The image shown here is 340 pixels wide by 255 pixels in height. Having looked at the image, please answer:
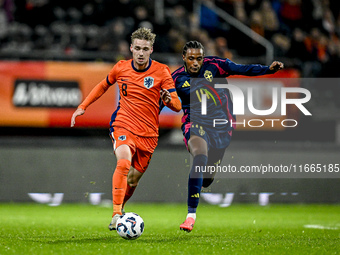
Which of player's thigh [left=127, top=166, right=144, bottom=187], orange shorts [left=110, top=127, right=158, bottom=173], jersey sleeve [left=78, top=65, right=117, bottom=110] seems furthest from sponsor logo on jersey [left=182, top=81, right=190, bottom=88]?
player's thigh [left=127, top=166, right=144, bottom=187]

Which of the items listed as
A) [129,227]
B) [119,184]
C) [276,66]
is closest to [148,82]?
[119,184]

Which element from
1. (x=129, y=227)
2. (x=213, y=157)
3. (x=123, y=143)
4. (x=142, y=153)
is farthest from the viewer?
(x=213, y=157)

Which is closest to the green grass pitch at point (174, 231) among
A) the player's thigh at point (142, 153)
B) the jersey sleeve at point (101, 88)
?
the player's thigh at point (142, 153)

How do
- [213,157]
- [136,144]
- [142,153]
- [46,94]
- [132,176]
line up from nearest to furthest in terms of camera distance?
[136,144]
[142,153]
[132,176]
[213,157]
[46,94]

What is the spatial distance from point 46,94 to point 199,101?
4.28m

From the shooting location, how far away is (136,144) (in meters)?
6.93

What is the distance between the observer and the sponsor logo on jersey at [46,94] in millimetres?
10836

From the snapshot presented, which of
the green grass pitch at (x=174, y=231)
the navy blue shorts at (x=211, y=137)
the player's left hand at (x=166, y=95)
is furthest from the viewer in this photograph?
the navy blue shorts at (x=211, y=137)

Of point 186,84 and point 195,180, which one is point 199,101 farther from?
point 195,180

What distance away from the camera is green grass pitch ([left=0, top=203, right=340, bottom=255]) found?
5.59 m

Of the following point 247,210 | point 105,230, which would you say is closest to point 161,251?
point 105,230

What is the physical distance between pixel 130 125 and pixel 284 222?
306 centimetres

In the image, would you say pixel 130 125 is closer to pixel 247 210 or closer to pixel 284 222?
pixel 284 222

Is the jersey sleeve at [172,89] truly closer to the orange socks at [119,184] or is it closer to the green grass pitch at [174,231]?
the orange socks at [119,184]
